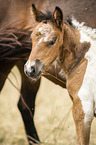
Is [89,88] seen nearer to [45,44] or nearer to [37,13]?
[45,44]

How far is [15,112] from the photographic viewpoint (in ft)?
6.48

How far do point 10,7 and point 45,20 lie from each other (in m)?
0.39

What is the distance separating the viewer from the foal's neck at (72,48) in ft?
2.58

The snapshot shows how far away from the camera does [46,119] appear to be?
165 cm

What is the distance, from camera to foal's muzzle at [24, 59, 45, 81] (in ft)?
2.29

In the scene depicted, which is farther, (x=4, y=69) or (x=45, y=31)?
(x=4, y=69)

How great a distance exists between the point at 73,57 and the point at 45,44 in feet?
0.42

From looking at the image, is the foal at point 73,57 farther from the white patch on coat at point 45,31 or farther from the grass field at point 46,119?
the grass field at point 46,119

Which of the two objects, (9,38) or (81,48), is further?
(9,38)

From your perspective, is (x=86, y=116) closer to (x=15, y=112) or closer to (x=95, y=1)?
(x=95, y=1)

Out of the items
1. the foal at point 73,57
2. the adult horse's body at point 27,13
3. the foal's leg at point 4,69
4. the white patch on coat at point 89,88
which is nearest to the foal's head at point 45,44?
the foal at point 73,57

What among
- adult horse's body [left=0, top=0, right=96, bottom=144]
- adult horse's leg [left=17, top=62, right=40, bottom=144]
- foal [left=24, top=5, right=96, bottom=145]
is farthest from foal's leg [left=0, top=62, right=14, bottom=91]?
foal [left=24, top=5, right=96, bottom=145]

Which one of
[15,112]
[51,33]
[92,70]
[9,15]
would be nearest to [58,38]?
[51,33]

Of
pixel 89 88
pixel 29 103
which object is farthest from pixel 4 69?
pixel 89 88
